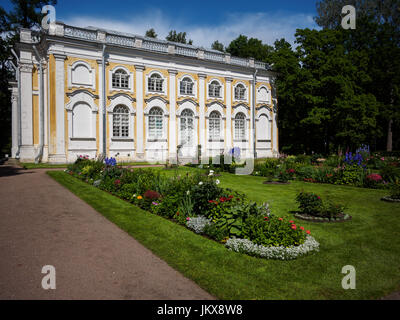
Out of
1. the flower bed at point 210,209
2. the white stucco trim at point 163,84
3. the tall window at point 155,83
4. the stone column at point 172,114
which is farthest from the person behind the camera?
the stone column at point 172,114

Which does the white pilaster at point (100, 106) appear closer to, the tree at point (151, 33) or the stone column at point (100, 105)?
the stone column at point (100, 105)

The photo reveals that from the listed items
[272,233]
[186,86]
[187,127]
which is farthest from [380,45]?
[272,233]

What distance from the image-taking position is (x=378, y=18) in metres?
29.9

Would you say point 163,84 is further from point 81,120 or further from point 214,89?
point 81,120

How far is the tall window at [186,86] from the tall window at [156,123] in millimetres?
2949

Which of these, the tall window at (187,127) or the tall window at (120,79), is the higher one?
the tall window at (120,79)

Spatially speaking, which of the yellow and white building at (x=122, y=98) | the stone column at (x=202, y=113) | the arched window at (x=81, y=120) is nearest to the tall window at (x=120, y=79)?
the yellow and white building at (x=122, y=98)

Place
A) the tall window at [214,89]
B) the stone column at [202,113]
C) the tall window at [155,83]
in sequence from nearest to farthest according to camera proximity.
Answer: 1. the tall window at [155,83]
2. the stone column at [202,113]
3. the tall window at [214,89]

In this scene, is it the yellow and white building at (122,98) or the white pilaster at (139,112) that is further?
the white pilaster at (139,112)

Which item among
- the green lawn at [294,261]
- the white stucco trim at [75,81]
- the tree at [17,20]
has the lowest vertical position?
the green lawn at [294,261]

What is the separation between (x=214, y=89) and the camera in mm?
28516

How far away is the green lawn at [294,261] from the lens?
3705 millimetres

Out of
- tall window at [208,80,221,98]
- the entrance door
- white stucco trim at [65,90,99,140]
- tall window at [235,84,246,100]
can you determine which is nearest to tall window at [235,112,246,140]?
tall window at [235,84,246,100]

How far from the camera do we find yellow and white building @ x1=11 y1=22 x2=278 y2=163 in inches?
855
